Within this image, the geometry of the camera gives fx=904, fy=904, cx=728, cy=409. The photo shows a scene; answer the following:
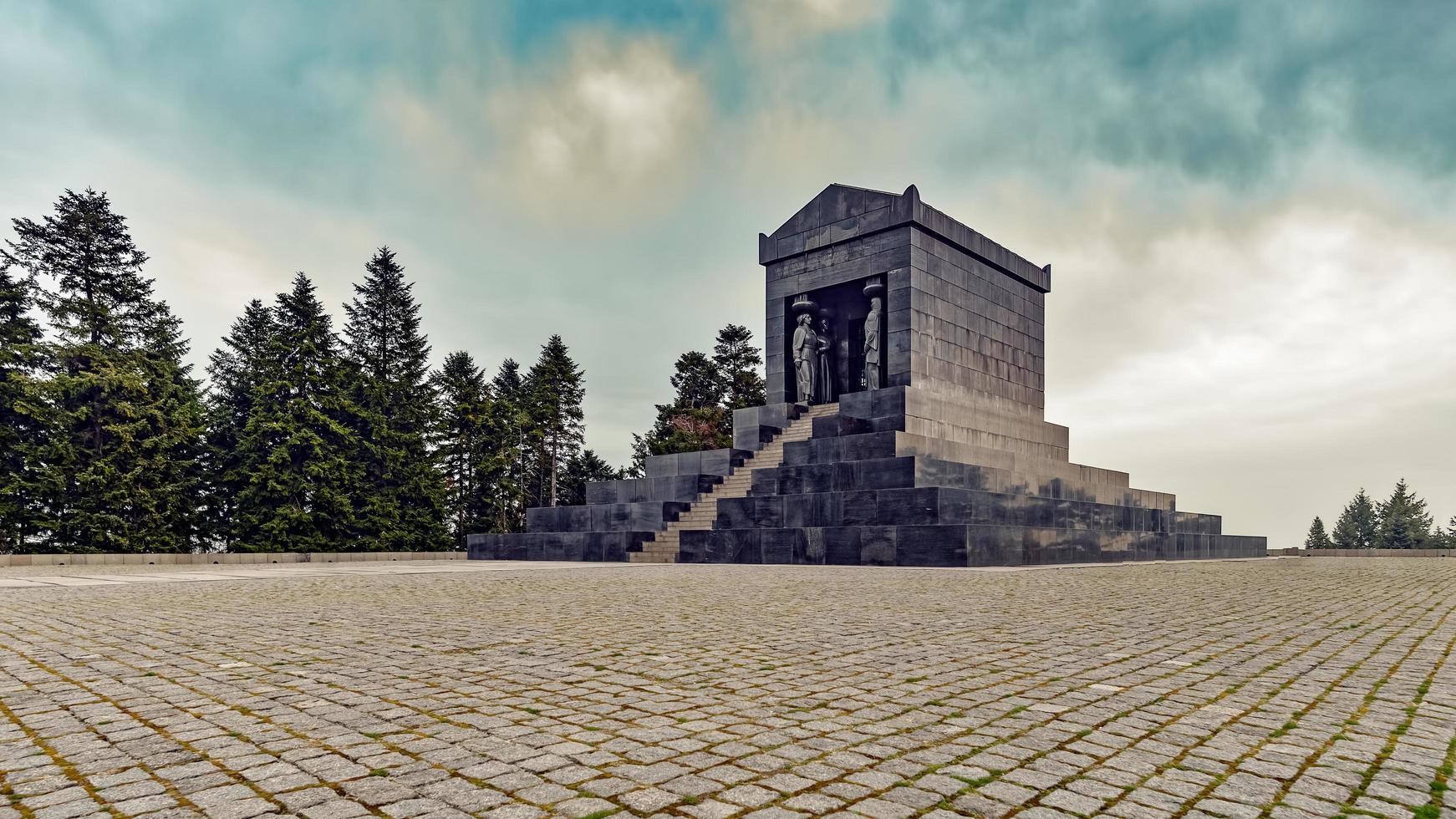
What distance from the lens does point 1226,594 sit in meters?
10.9

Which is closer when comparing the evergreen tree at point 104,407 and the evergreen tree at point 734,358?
the evergreen tree at point 104,407

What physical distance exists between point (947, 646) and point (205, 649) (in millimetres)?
4929

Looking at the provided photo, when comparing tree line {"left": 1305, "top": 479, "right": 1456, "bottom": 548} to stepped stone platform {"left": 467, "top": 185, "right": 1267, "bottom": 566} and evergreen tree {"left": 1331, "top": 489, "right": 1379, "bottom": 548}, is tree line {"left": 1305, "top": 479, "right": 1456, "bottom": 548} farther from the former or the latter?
stepped stone platform {"left": 467, "top": 185, "right": 1267, "bottom": 566}

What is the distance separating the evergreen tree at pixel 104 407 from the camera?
87.1 ft

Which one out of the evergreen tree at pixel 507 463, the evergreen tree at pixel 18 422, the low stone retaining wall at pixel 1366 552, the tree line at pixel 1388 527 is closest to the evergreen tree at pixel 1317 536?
the tree line at pixel 1388 527

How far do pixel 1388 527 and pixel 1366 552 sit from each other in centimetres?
3966

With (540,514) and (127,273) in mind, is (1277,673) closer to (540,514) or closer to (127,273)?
(540,514)

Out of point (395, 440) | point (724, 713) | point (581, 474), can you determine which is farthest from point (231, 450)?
point (724, 713)

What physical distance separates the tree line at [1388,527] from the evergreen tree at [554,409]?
44.3 meters

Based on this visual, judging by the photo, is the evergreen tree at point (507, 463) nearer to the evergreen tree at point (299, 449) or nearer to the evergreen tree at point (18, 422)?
the evergreen tree at point (299, 449)

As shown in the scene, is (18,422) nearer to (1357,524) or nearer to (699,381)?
(699,381)

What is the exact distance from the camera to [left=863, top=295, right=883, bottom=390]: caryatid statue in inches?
1006

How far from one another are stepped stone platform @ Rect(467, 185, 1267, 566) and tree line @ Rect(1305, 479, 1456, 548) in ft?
126

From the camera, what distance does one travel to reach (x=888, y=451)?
65.0 ft
